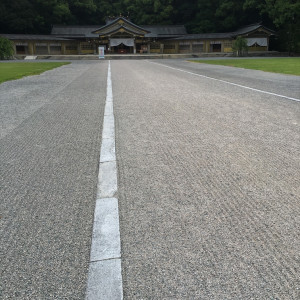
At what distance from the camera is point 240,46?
43.0 meters

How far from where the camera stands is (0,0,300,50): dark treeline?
161ft

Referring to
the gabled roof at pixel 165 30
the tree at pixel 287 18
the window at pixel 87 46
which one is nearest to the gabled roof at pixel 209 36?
the gabled roof at pixel 165 30

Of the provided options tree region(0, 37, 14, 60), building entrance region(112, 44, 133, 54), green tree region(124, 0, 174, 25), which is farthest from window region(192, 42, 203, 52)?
tree region(0, 37, 14, 60)

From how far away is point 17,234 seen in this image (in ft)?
6.05

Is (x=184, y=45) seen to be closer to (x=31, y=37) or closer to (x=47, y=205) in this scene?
(x=31, y=37)

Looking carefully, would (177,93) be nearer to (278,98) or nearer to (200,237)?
(278,98)

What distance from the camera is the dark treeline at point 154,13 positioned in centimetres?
4894

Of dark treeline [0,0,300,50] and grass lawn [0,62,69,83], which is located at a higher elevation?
dark treeline [0,0,300,50]

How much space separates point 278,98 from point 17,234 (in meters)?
6.14

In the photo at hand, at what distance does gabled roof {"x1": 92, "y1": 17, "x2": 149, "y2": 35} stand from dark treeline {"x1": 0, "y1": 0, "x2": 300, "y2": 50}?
11017 millimetres

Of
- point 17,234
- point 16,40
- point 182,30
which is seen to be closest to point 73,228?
point 17,234

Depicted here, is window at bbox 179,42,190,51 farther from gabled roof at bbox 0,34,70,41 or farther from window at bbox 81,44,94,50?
gabled roof at bbox 0,34,70,41

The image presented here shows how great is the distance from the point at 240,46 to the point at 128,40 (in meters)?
18.0

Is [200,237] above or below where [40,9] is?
below
